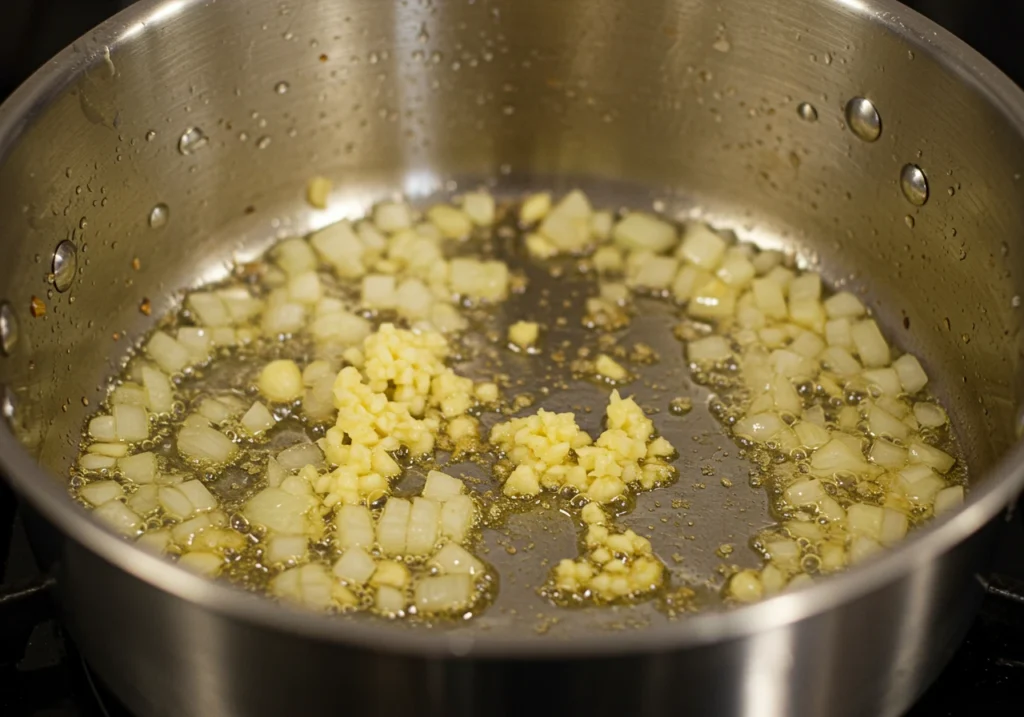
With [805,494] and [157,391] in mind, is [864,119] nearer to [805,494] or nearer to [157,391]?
[805,494]

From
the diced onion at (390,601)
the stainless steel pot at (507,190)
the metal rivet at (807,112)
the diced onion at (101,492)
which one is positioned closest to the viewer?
the stainless steel pot at (507,190)

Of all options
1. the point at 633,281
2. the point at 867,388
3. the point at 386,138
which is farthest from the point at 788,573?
the point at 386,138

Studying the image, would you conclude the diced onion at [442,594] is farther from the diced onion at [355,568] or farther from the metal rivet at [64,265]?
the metal rivet at [64,265]

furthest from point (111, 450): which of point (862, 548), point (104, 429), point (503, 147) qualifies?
point (862, 548)

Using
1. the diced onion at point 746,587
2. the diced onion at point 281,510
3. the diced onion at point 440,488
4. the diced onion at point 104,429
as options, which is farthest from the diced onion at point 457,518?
the diced onion at point 104,429

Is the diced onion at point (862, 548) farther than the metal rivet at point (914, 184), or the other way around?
the metal rivet at point (914, 184)

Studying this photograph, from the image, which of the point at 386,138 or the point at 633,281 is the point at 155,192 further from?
the point at 633,281

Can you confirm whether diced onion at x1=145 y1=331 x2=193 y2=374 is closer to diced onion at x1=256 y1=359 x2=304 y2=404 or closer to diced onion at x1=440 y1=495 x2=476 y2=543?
diced onion at x1=256 y1=359 x2=304 y2=404
